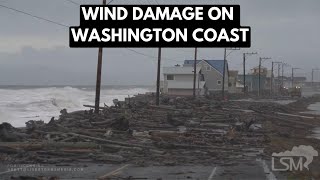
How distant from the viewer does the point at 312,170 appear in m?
16.3

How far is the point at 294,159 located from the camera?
1856 cm

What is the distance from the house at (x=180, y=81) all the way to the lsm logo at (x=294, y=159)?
6053 centimetres

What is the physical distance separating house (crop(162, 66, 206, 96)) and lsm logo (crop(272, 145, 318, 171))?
6053 centimetres

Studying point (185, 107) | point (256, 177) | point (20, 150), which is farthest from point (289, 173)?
point (185, 107)

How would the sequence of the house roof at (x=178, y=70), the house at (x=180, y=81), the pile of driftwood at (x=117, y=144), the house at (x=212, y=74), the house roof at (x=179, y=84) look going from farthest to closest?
the house at (x=212, y=74), the house roof at (x=178, y=70), the house at (x=180, y=81), the house roof at (x=179, y=84), the pile of driftwood at (x=117, y=144)

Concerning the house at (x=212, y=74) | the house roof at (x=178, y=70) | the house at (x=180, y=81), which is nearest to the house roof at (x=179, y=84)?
the house at (x=180, y=81)

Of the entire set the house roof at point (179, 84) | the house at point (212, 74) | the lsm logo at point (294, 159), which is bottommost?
the lsm logo at point (294, 159)

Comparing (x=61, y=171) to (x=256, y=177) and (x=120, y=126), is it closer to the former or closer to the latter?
(x=256, y=177)

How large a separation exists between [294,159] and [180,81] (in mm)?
66282

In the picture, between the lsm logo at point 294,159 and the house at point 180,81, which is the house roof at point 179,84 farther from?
the lsm logo at point 294,159

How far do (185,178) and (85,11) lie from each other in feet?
19.7

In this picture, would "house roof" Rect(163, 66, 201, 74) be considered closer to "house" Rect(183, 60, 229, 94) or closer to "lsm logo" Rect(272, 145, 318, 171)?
"house" Rect(183, 60, 229, 94)

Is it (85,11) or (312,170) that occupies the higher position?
(85,11)

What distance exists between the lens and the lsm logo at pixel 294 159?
55.6ft
